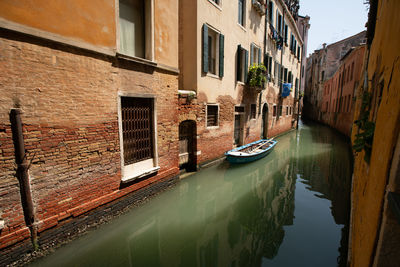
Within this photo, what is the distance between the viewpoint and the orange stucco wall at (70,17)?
2977 mm

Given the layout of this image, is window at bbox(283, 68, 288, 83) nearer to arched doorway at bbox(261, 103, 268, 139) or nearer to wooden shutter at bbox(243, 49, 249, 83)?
arched doorway at bbox(261, 103, 268, 139)

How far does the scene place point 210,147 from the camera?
8203mm

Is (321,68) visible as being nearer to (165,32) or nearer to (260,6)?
(260,6)

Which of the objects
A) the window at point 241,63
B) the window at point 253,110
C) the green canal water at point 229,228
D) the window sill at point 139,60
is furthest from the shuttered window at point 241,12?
the green canal water at point 229,228

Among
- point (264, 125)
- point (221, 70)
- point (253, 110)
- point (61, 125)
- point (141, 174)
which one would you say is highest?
point (221, 70)

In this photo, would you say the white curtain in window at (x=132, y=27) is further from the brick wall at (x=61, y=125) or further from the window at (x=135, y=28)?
the brick wall at (x=61, y=125)

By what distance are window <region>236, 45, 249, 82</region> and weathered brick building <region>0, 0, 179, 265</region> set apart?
14.8ft

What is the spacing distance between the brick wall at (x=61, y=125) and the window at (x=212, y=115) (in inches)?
142

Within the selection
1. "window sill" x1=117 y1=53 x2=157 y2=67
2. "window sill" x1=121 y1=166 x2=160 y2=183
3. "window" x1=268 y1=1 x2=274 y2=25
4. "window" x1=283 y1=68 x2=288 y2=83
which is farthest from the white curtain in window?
"window" x1=283 y1=68 x2=288 y2=83

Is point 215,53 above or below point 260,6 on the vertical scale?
below

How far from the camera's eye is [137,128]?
16.7 feet

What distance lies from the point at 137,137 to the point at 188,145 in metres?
2.74

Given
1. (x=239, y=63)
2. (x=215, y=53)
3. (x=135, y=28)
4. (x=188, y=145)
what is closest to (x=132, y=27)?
(x=135, y=28)

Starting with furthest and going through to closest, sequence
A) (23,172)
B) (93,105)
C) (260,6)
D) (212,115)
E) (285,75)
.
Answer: (285,75), (260,6), (212,115), (93,105), (23,172)
